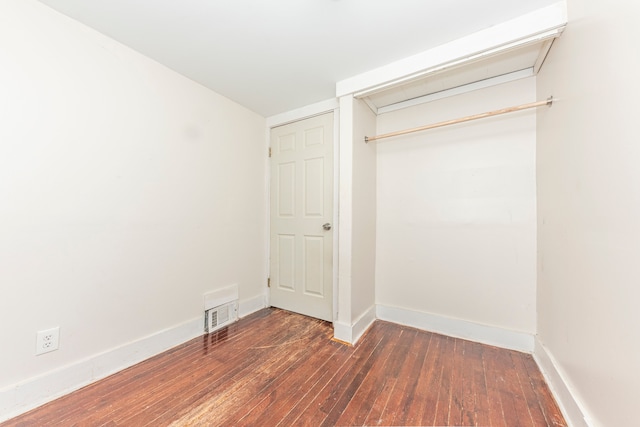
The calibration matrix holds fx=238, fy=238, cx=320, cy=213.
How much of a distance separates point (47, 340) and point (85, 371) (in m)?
0.29

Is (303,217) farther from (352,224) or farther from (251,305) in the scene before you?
(251,305)

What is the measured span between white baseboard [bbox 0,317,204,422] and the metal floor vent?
189mm

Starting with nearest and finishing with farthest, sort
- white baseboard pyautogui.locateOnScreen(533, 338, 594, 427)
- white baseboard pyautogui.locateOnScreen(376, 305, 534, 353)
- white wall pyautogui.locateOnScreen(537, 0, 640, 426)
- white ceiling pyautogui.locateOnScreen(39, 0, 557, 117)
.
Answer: white wall pyautogui.locateOnScreen(537, 0, 640, 426) → white baseboard pyautogui.locateOnScreen(533, 338, 594, 427) → white ceiling pyautogui.locateOnScreen(39, 0, 557, 117) → white baseboard pyautogui.locateOnScreen(376, 305, 534, 353)

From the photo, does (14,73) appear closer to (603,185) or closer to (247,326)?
(247,326)

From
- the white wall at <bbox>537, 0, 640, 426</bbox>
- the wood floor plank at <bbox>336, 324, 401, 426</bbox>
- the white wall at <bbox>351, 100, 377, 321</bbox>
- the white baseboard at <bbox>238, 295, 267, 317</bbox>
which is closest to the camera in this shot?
the white wall at <bbox>537, 0, 640, 426</bbox>

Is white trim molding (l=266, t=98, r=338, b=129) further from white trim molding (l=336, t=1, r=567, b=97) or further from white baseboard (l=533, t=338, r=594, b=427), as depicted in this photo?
white baseboard (l=533, t=338, r=594, b=427)

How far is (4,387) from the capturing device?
3.89ft

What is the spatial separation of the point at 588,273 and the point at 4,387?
2910 mm

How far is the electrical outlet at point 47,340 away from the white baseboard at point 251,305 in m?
1.28

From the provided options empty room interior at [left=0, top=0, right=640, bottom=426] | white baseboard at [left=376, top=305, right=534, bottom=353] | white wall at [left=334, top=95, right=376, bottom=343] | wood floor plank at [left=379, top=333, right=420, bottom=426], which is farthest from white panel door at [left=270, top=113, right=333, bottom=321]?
wood floor plank at [left=379, top=333, right=420, bottom=426]

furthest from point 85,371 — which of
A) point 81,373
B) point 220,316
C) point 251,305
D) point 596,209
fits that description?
point 596,209

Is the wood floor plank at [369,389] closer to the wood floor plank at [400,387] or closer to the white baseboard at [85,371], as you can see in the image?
the wood floor plank at [400,387]

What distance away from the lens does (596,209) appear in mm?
1060

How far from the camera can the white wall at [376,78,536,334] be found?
184 centimetres
